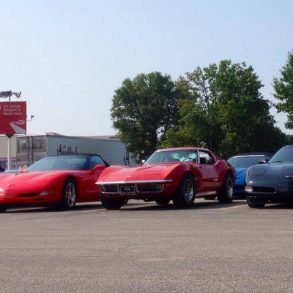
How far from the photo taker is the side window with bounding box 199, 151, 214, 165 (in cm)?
1616

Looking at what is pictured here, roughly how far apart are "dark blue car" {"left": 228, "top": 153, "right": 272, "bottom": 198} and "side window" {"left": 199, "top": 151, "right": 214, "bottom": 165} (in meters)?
2.10

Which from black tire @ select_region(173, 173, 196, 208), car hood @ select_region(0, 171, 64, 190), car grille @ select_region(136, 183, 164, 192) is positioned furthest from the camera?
car hood @ select_region(0, 171, 64, 190)

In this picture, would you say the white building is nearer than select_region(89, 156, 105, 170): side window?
No

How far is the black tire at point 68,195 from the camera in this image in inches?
611

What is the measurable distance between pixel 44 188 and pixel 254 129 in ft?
160

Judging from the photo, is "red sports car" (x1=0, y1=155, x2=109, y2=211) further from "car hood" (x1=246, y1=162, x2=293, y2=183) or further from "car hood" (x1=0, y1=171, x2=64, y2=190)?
"car hood" (x1=246, y1=162, x2=293, y2=183)

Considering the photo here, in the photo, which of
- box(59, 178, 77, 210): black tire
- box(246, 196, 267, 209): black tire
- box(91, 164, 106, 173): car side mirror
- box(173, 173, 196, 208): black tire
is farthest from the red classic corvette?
box(91, 164, 106, 173): car side mirror

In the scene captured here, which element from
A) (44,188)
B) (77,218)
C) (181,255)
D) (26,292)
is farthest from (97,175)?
(26,292)

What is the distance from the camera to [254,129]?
62.4 m

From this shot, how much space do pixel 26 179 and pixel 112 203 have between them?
78.2 inches

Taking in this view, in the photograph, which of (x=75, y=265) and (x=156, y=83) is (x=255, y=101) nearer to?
(x=156, y=83)

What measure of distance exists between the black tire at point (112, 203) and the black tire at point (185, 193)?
1.23 metres

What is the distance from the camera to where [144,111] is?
88.3m

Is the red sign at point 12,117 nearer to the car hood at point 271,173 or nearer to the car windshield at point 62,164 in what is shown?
the car windshield at point 62,164
